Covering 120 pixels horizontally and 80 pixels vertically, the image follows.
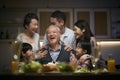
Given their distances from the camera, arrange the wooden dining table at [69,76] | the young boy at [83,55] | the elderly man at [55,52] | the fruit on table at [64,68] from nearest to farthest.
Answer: the wooden dining table at [69,76] < the fruit on table at [64,68] < the young boy at [83,55] < the elderly man at [55,52]

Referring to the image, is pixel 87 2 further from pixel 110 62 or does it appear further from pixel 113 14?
pixel 110 62

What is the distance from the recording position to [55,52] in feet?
12.2

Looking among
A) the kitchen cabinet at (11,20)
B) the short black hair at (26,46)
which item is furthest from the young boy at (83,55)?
the kitchen cabinet at (11,20)

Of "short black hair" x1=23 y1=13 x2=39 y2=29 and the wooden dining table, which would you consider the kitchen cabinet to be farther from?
the wooden dining table

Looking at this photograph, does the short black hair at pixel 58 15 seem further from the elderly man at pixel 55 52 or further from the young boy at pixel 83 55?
the young boy at pixel 83 55

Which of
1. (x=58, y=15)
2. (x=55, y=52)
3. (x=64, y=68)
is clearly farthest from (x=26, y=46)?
(x=64, y=68)

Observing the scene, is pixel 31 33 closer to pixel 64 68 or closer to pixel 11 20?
pixel 11 20

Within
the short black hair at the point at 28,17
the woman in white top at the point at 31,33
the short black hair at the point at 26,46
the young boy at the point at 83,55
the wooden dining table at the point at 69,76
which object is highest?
the short black hair at the point at 28,17

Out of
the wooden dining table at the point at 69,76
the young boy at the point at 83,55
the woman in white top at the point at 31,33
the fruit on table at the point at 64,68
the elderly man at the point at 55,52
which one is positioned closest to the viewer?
the wooden dining table at the point at 69,76

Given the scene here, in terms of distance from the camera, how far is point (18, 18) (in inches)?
157

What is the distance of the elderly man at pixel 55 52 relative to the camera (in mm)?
3686

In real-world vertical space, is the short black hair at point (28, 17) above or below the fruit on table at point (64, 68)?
above

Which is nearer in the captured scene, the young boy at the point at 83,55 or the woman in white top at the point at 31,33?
the young boy at the point at 83,55

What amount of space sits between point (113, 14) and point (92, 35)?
1.78ft
